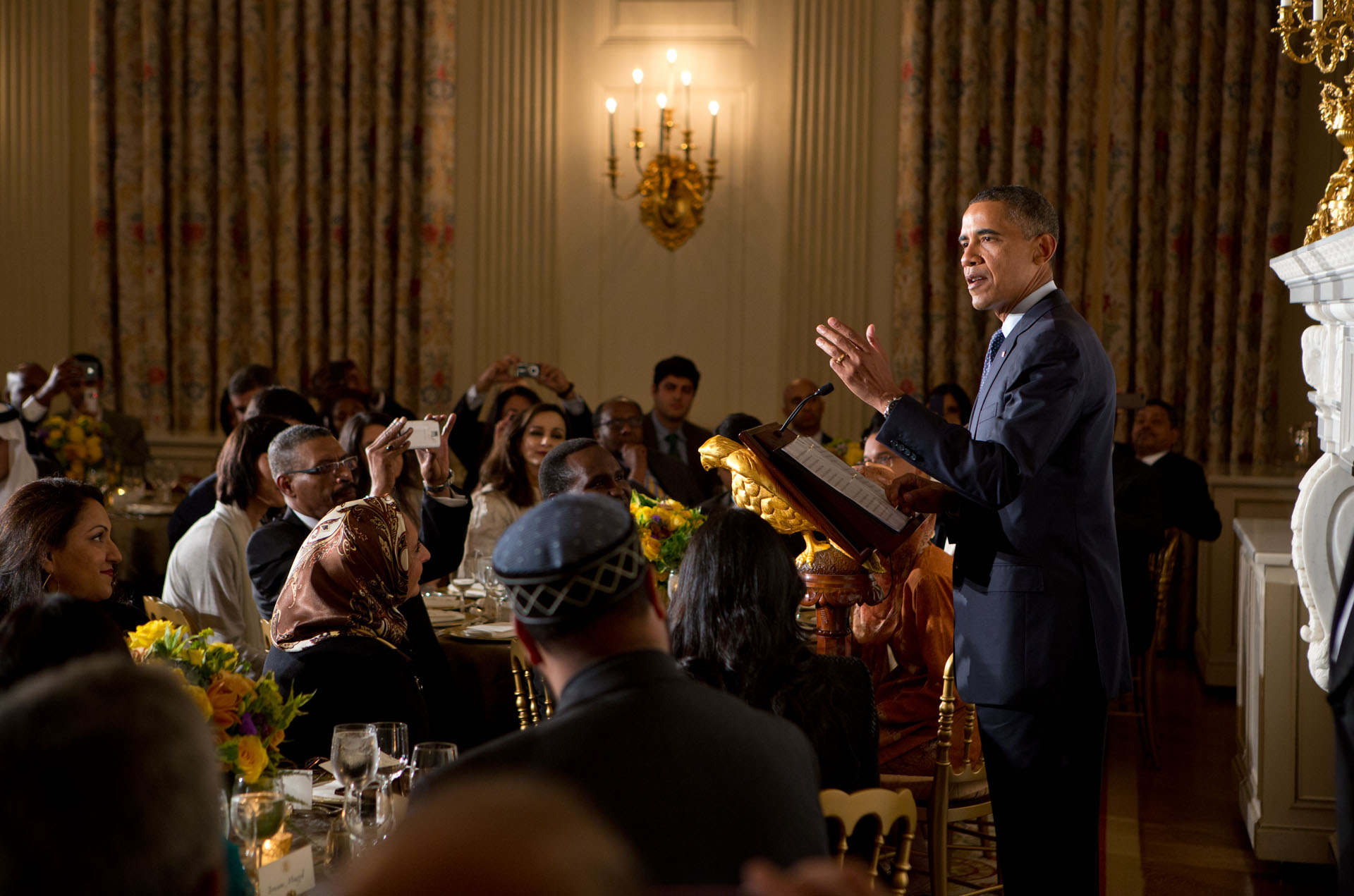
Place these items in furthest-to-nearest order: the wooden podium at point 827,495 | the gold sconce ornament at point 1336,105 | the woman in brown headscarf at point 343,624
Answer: the gold sconce ornament at point 1336,105 < the woman in brown headscarf at point 343,624 < the wooden podium at point 827,495

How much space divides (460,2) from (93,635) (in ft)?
22.9

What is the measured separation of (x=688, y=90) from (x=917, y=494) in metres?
5.52

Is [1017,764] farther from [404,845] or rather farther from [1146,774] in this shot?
[1146,774]

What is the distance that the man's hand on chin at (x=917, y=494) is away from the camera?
8.93 feet

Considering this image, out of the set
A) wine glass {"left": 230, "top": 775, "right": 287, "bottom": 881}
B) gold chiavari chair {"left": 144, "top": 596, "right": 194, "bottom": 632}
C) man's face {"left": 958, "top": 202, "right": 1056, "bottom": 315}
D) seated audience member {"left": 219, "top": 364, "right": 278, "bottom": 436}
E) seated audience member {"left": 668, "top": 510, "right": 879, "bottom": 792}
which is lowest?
gold chiavari chair {"left": 144, "top": 596, "right": 194, "bottom": 632}

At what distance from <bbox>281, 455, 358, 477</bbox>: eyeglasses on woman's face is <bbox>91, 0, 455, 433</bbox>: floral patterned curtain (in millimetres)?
4356

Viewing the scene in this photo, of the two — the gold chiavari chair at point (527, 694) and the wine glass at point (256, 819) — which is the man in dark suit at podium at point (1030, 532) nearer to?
the gold chiavari chair at point (527, 694)

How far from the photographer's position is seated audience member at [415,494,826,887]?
1.35 metres

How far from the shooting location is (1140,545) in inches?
212

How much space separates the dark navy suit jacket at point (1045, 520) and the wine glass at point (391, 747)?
1108mm

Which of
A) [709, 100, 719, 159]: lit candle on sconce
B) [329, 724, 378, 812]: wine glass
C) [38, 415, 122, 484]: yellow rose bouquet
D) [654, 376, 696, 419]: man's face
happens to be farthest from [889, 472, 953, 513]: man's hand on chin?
[709, 100, 719, 159]: lit candle on sconce

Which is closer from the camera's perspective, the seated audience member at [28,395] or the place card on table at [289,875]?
the place card on table at [289,875]

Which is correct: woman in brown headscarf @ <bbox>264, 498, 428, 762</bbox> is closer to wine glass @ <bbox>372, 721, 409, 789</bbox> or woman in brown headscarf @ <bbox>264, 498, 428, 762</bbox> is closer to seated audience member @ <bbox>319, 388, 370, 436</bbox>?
wine glass @ <bbox>372, 721, 409, 789</bbox>

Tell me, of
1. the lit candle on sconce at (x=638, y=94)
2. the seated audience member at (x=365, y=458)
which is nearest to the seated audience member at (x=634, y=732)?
the seated audience member at (x=365, y=458)
